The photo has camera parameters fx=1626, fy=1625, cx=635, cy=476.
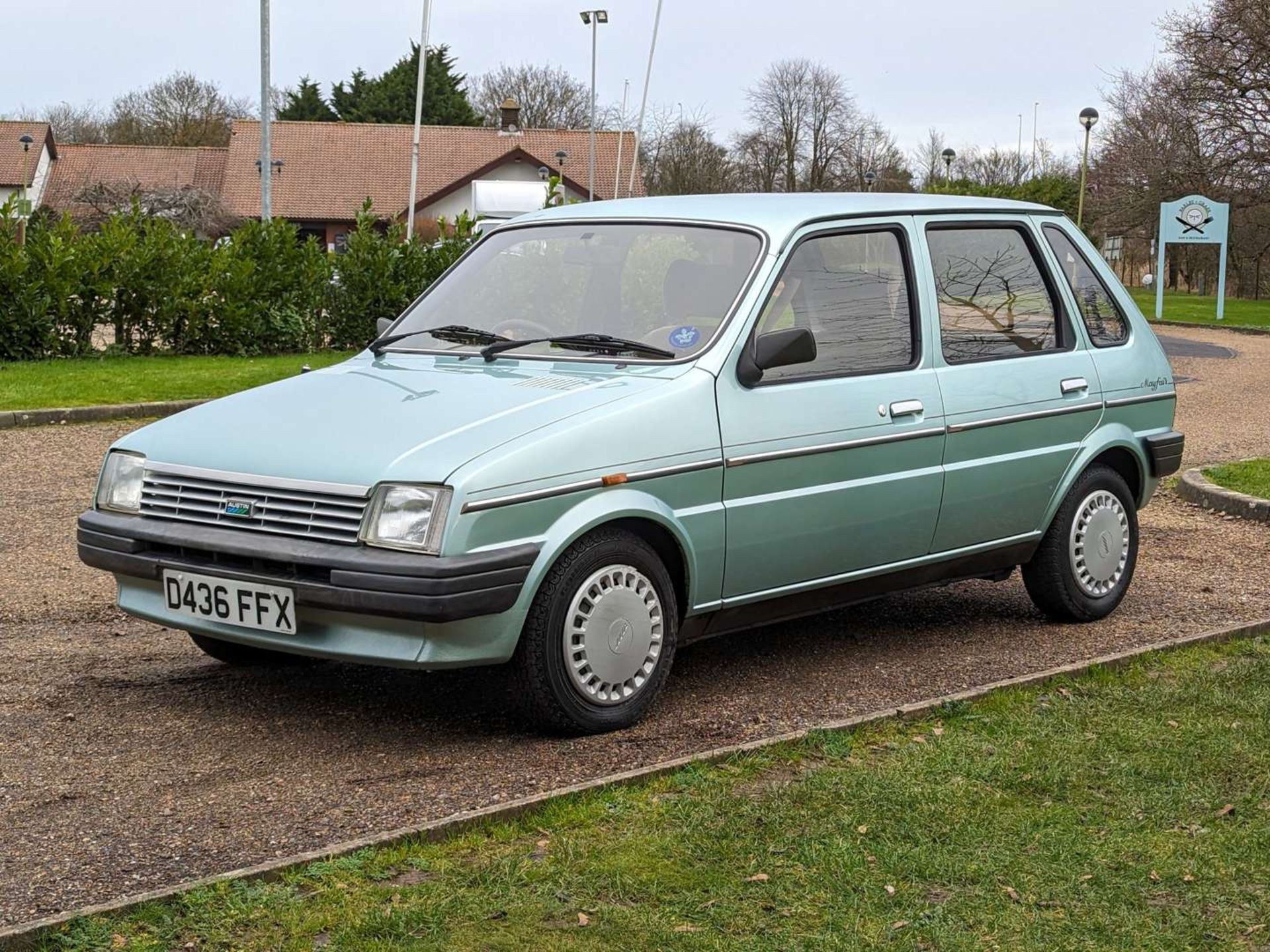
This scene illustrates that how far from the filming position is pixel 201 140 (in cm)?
8244

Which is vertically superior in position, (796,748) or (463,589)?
(463,589)

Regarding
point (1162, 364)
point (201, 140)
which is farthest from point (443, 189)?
point (1162, 364)

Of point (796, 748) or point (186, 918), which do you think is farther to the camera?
point (796, 748)

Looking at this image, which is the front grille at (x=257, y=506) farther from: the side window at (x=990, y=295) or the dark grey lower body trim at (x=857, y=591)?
the side window at (x=990, y=295)

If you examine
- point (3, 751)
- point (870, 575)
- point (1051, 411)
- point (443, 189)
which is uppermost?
point (443, 189)

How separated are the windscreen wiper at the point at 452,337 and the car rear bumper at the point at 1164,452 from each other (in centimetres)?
317

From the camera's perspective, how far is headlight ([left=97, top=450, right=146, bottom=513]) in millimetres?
5562

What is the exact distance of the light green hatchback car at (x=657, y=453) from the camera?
504cm

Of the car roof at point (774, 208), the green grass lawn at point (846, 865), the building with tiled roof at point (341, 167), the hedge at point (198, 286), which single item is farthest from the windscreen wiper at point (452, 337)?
the building with tiled roof at point (341, 167)

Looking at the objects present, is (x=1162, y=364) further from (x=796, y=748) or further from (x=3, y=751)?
(x=3, y=751)

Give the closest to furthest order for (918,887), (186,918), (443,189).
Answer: (186,918), (918,887), (443,189)

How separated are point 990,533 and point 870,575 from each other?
0.75 metres

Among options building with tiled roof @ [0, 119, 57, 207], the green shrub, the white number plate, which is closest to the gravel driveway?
the white number plate

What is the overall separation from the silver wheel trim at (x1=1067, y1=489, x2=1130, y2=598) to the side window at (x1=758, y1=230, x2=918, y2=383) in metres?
1.34
